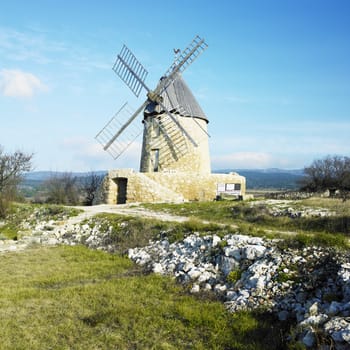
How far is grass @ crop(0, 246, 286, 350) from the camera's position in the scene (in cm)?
530

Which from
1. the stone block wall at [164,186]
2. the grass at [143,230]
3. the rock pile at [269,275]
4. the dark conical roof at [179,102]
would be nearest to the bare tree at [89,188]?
the stone block wall at [164,186]

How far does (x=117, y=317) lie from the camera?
6035 millimetres

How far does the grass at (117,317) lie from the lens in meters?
5.30

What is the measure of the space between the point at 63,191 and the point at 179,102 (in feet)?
43.7

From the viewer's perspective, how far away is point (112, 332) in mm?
5598

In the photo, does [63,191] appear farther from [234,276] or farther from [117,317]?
[117,317]

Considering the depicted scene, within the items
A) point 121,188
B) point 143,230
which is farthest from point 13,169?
point 143,230

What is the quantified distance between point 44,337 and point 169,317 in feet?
6.81

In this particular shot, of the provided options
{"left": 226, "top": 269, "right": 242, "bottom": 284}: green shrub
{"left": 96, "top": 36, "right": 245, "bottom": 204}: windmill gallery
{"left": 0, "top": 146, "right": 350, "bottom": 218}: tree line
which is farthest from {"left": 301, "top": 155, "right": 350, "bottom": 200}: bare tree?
{"left": 226, "top": 269, "right": 242, "bottom": 284}: green shrub

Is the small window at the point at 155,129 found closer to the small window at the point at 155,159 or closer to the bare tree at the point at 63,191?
the small window at the point at 155,159

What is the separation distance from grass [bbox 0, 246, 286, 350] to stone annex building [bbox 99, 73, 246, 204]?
45.1 feet

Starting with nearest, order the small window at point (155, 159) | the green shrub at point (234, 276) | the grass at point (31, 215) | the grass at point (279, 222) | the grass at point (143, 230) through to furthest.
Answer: the green shrub at point (234, 276) → the grass at point (279, 222) → the grass at point (143, 230) → the grass at point (31, 215) → the small window at point (155, 159)

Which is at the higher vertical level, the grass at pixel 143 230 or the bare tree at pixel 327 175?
the bare tree at pixel 327 175

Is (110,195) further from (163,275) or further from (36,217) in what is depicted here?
(163,275)
